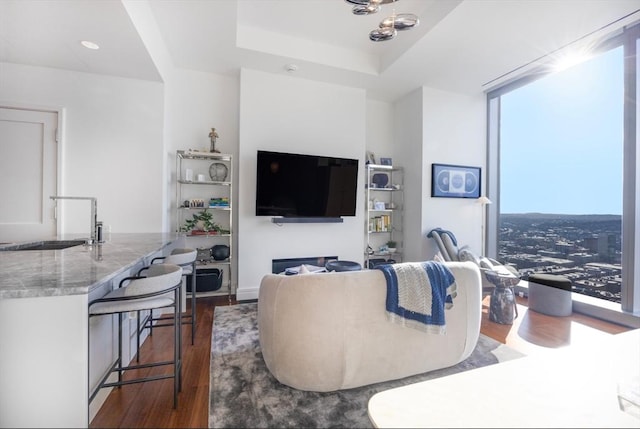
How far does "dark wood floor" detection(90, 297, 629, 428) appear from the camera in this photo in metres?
1.57

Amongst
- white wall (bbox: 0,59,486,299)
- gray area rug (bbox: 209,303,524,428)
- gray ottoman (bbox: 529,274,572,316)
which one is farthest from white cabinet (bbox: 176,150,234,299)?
gray ottoman (bbox: 529,274,572,316)

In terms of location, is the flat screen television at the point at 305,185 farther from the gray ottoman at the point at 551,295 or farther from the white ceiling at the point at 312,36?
the gray ottoman at the point at 551,295

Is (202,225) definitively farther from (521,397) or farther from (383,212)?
(521,397)

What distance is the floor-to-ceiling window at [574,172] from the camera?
297 centimetres

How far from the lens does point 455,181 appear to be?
4477 millimetres

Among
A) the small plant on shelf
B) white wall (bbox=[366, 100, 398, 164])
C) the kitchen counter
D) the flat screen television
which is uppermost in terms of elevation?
white wall (bbox=[366, 100, 398, 164])

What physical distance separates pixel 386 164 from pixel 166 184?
336cm

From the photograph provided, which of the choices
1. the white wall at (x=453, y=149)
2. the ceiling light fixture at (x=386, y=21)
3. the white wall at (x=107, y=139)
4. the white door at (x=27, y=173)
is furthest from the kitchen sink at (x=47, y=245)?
the white wall at (x=453, y=149)

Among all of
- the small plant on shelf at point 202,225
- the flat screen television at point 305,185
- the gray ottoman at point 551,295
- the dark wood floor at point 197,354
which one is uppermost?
the flat screen television at point 305,185

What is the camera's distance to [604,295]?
10.5ft

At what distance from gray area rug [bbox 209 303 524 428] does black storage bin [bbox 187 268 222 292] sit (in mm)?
1237

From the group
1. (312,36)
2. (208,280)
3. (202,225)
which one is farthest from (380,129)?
(208,280)

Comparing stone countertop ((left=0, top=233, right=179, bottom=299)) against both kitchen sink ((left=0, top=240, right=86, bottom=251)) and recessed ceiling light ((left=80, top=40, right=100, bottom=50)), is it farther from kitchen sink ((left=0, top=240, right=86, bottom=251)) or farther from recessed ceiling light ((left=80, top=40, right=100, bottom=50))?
recessed ceiling light ((left=80, top=40, right=100, bottom=50))

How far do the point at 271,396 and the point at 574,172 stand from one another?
14.5ft
